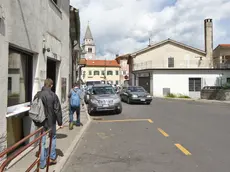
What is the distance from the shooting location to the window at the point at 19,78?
572cm

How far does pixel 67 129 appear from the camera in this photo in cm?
927

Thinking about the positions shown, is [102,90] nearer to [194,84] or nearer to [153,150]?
[153,150]

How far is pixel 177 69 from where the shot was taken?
35469mm

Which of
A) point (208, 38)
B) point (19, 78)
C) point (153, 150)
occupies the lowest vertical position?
point (153, 150)

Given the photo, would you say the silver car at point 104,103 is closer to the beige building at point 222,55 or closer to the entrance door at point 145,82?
the entrance door at point 145,82

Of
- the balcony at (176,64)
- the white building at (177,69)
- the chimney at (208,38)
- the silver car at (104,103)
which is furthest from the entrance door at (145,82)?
the silver car at (104,103)

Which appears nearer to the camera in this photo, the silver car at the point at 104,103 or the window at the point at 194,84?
the silver car at the point at 104,103

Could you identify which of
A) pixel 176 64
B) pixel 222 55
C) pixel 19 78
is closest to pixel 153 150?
pixel 19 78

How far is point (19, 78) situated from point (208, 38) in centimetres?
3953

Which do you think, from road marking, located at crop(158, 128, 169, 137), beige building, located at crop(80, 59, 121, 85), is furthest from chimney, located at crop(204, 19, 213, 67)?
beige building, located at crop(80, 59, 121, 85)

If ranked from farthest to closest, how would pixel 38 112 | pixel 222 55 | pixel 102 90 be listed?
1. pixel 222 55
2. pixel 102 90
3. pixel 38 112

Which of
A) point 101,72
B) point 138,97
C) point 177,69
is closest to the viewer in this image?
point 138,97

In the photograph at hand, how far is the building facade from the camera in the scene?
4.91 metres

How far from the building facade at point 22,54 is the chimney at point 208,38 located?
36.1 metres
